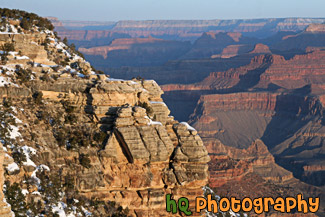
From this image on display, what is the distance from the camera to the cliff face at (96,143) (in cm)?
3048

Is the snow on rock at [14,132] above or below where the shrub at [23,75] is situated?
below

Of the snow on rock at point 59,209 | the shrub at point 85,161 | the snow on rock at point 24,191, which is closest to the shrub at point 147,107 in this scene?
the shrub at point 85,161

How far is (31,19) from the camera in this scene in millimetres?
40625

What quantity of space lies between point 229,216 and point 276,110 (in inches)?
6314

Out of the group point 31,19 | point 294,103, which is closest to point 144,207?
point 31,19

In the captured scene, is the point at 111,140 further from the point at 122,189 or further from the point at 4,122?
the point at 4,122

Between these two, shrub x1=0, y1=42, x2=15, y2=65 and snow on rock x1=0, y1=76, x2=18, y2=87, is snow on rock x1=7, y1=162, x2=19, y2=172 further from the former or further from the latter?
shrub x1=0, y1=42, x2=15, y2=65

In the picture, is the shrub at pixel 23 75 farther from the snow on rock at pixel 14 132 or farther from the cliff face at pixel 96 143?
the snow on rock at pixel 14 132

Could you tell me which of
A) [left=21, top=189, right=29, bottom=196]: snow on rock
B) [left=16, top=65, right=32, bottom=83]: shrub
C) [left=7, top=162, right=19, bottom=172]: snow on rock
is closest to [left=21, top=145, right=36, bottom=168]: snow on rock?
[left=7, top=162, right=19, bottom=172]: snow on rock

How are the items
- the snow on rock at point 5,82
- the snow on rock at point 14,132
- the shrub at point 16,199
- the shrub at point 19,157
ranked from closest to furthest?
the shrub at point 16,199, the shrub at point 19,157, the snow on rock at point 14,132, the snow on rock at point 5,82

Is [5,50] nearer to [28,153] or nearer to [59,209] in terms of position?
[28,153]

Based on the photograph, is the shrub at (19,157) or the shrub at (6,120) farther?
the shrub at (6,120)

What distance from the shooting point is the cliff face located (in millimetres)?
30484

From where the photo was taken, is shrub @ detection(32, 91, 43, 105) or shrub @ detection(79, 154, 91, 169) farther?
shrub @ detection(32, 91, 43, 105)
